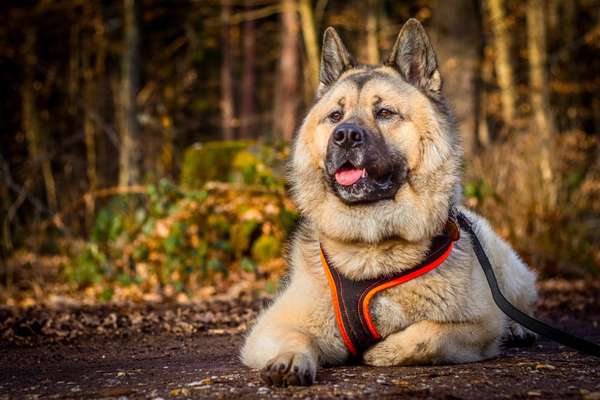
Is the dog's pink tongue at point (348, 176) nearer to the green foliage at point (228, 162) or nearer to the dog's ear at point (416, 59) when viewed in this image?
the dog's ear at point (416, 59)

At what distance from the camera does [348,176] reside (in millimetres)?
3760

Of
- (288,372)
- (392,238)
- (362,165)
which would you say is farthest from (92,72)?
(288,372)

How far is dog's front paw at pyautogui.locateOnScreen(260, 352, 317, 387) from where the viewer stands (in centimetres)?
291

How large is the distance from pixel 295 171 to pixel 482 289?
4.30 ft

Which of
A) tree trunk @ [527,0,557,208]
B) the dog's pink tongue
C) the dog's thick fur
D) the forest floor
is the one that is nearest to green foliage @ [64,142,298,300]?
the forest floor

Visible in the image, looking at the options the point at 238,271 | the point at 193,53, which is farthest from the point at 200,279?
the point at 193,53

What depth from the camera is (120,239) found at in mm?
7746

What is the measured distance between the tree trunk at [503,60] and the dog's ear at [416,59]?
12240mm

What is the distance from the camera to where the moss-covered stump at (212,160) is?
9.39 meters

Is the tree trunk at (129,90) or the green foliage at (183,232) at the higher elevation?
the tree trunk at (129,90)

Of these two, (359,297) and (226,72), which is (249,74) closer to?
(226,72)

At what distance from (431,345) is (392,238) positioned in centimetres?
65

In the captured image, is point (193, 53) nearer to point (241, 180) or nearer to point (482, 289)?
point (241, 180)

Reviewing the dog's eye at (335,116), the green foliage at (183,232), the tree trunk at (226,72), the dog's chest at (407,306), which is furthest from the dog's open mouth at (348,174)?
the tree trunk at (226,72)
